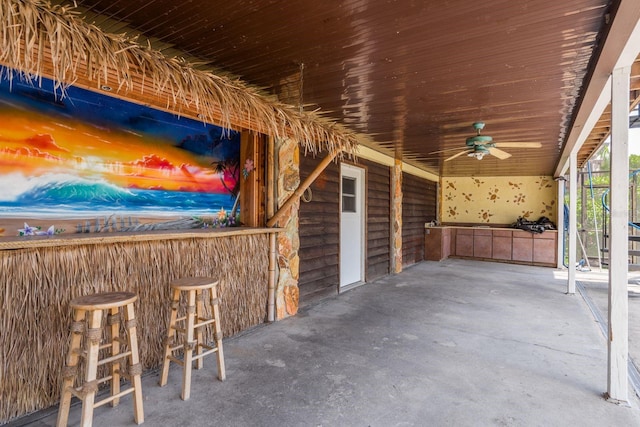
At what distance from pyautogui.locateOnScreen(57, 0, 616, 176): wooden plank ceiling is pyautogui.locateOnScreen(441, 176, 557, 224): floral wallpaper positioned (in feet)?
19.7

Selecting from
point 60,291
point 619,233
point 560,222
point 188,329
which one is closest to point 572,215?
point 560,222

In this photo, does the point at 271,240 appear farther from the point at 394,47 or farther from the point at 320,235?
the point at 394,47

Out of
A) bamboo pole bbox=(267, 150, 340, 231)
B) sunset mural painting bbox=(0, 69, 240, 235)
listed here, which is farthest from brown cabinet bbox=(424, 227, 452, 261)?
sunset mural painting bbox=(0, 69, 240, 235)

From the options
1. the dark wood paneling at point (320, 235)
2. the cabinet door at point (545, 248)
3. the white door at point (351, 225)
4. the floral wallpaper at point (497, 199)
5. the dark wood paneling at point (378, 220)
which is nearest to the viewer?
the dark wood paneling at point (320, 235)

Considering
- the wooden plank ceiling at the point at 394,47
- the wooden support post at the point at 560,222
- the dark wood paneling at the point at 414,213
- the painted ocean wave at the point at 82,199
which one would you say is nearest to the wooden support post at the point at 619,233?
the wooden plank ceiling at the point at 394,47

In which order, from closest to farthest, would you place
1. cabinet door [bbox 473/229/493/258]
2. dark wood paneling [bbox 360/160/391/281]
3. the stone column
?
dark wood paneling [bbox 360/160/391/281] < the stone column < cabinet door [bbox 473/229/493/258]

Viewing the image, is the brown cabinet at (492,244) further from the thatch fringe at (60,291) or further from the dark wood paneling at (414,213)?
the thatch fringe at (60,291)

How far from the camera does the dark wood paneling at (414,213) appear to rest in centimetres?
786

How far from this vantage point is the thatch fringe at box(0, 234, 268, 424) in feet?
6.63

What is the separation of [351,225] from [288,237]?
6.43ft

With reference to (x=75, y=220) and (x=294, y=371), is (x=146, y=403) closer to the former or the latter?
(x=294, y=371)

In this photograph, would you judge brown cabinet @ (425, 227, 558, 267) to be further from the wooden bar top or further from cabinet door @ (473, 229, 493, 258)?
the wooden bar top

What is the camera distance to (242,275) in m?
3.53

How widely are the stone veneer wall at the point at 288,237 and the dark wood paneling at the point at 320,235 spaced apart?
22 centimetres
